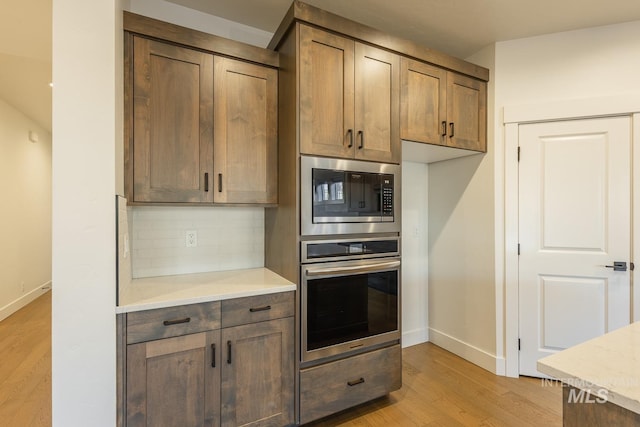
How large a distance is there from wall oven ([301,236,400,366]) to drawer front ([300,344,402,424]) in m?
0.08

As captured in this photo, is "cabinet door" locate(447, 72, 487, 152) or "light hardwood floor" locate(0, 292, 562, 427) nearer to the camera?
"light hardwood floor" locate(0, 292, 562, 427)

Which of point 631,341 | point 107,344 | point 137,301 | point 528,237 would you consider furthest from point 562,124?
point 107,344

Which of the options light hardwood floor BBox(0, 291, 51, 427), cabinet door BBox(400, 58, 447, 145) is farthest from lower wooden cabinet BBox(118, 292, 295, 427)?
cabinet door BBox(400, 58, 447, 145)

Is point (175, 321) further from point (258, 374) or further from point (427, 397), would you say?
point (427, 397)

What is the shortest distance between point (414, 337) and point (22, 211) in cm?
549

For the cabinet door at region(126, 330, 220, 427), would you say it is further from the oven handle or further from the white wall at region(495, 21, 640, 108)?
the white wall at region(495, 21, 640, 108)

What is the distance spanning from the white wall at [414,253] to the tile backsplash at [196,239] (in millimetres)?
1519

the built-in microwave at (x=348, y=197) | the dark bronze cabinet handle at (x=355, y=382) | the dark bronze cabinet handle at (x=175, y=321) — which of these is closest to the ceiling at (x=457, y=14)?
the built-in microwave at (x=348, y=197)

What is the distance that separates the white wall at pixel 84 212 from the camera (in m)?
1.34

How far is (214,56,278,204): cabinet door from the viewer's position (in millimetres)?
1923

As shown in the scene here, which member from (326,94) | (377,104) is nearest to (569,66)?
(377,104)

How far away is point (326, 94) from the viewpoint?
1.92 m

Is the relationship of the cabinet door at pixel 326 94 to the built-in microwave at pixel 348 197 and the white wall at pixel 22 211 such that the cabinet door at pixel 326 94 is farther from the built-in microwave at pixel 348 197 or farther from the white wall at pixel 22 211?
the white wall at pixel 22 211

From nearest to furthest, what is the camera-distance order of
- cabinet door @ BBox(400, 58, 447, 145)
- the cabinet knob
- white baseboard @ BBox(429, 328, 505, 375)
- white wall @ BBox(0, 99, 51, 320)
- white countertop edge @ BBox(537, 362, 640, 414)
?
white countertop edge @ BBox(537, 362, 640, 414)
the cabinet knob
cabinet door @ BBox(400, 58, 447, 145)
white baseboard @ BBox(429, 328, 505, 375)
white wall @ BBox(0, 99, 51, 320)
